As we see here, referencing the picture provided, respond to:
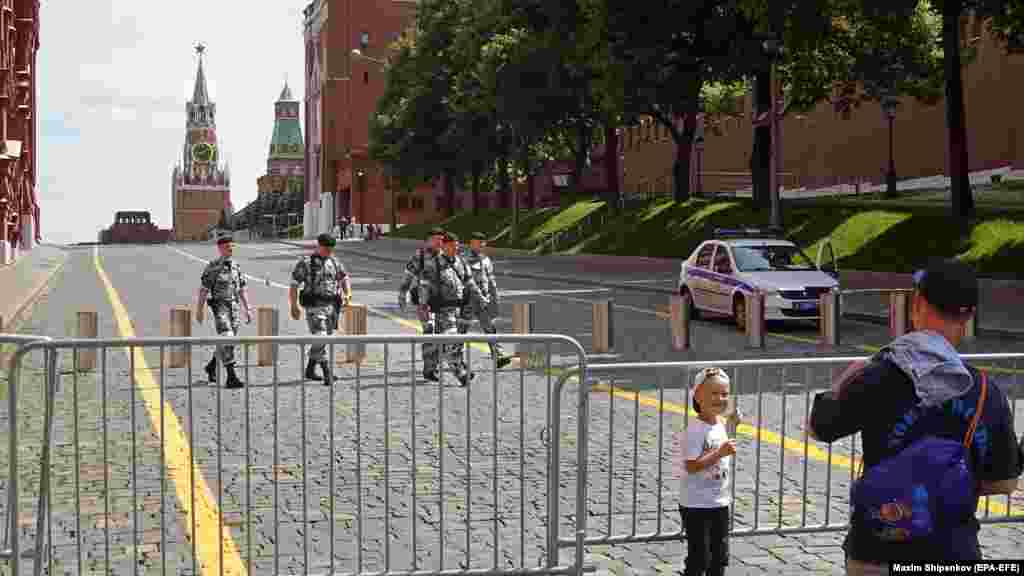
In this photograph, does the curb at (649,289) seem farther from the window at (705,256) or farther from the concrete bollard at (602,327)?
the concrete bollard at (602,327)

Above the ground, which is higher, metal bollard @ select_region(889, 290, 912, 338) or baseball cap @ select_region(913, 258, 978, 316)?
baseball cap @ select_region(913, 258, 978, 316)

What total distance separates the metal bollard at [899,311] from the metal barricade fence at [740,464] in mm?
9103

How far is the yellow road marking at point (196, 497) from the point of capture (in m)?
6.66

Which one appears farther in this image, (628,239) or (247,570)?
(628,239)

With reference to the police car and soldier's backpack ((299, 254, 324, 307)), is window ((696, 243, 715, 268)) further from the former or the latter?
soldier's backpack ((299, 254, 324, 307))

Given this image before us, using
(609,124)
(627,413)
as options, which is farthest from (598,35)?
(627,413)

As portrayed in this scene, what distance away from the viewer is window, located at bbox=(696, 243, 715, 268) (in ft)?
78.3

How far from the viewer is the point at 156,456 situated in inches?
335

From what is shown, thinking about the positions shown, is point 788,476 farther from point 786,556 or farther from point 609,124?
point 609,124

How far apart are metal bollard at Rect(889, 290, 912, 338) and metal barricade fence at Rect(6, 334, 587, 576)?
998 centimetres

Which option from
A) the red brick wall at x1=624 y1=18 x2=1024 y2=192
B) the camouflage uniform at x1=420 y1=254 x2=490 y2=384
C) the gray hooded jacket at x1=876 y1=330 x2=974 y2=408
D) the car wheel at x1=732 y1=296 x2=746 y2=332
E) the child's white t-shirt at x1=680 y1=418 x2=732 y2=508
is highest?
the red brick wall at x1=624 y1=18 x2=1024 y2=192

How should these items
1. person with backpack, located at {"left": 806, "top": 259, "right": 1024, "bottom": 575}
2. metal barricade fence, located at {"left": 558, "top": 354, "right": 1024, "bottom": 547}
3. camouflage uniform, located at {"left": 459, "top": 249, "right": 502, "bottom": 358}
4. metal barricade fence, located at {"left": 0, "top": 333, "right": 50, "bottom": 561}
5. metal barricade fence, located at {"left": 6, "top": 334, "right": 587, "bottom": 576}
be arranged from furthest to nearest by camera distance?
camouflage uniform, located at {"left": 459, "top": 249, "right": 502, "bottom": 358}
metal barricade fence, located at {"left": 558, "top": 354, "right": 1024, "bottom": 547}
metal barricade fence, located at {"left": 6, "top": 334, "right": 587, "bottom": 576}
metal barricade fence, located at {"left": 0, "top": 333, "right": 50, "bottom": 561}
person with backpack, located at {"left": 806, "top": 259, "right": 1024, "bottom": 575}

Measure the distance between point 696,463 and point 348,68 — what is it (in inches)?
4870

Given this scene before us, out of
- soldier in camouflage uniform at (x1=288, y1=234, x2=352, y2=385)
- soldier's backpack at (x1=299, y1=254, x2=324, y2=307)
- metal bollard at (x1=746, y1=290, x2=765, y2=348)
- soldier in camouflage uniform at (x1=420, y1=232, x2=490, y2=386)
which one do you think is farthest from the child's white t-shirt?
metal bollard at (x1=746, y1=290, x2=765, y2=348)
